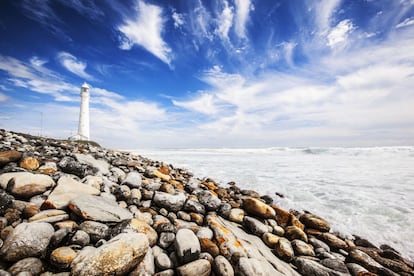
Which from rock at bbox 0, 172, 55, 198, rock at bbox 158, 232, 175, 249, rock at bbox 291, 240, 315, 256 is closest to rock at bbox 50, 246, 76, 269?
rock at bbox 158, 232, 175, 249

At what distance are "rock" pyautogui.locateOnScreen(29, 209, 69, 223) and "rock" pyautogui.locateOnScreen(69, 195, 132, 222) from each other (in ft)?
0.38

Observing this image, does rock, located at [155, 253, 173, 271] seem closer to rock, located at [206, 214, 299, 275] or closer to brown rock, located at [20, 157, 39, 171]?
rock, located at [206, 214, 299, 275]

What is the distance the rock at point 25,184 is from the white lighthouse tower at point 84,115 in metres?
20.0

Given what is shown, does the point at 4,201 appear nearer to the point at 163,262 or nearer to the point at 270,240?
the point at 163,262

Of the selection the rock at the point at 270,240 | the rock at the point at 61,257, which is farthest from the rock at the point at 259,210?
the rock at the point at 61,257

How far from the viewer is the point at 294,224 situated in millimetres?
3857

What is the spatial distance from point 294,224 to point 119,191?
11.8ft

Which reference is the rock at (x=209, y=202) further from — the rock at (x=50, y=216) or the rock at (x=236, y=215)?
the rock at (x=50, y=216)

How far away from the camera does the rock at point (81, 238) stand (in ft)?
6.77

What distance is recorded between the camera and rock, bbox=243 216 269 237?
11.2ft

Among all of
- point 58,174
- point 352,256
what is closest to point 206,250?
point 352,256

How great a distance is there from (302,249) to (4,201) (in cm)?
442

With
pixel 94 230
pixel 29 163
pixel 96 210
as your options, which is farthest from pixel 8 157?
pixel 94 230

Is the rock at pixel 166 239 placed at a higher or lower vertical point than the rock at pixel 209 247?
higher
